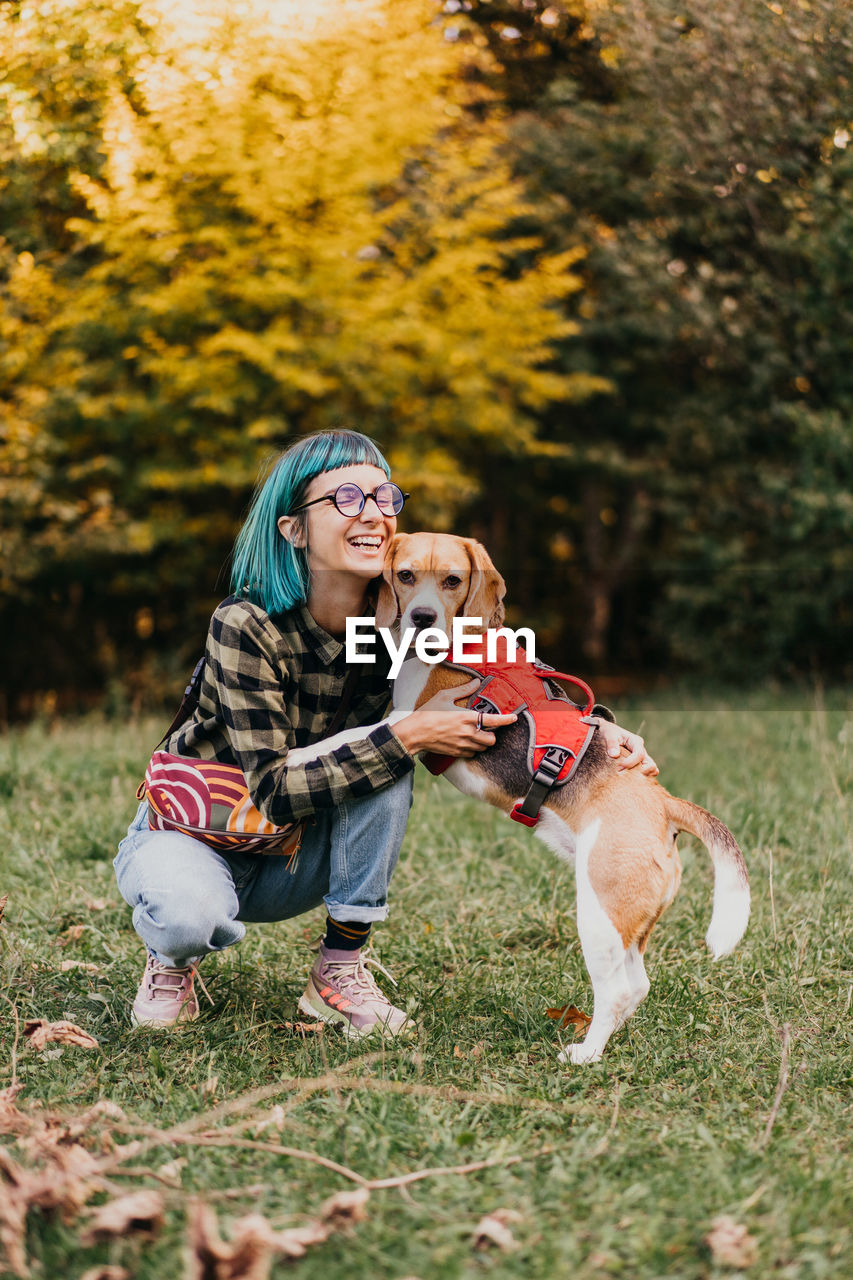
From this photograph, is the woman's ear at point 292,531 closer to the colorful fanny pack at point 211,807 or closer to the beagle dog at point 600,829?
the beagle dog at point 600,829

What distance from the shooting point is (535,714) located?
2840 mm

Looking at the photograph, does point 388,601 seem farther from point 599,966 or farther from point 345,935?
point 599,966

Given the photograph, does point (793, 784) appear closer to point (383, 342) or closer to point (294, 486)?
point (294, 486)

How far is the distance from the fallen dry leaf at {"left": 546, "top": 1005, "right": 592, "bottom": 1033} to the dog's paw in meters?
0.12

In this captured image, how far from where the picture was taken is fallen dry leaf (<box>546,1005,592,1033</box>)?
2.87 m

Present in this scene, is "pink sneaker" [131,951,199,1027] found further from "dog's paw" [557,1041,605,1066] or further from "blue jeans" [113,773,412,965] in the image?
"dog's paw" [557,1041,605,1066]

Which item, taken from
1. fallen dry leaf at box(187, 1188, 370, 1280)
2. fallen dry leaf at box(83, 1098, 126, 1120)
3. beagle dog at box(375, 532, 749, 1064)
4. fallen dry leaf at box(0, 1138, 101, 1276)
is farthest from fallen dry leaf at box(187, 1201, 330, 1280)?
beagle dog at box(375, 532, 749, 1064)

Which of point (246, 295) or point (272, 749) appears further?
point (246, 295)

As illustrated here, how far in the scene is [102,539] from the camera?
9.16 meters

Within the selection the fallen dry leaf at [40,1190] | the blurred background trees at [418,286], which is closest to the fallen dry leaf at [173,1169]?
the fallen dry leaf at [40,1190]

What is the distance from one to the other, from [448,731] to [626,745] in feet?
1.63

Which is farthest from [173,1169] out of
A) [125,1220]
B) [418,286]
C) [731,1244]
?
[418,286]

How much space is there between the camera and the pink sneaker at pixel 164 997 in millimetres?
2871

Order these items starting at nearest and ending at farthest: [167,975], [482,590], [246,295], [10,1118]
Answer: [10,1118], [167,975], [482,590], [246,295]
